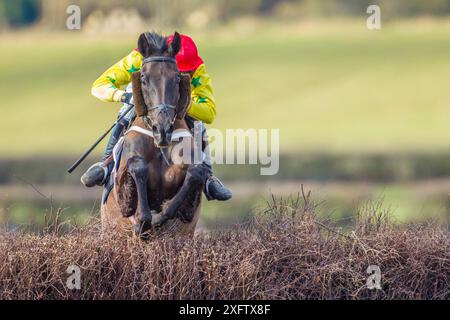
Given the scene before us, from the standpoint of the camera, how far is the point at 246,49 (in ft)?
159

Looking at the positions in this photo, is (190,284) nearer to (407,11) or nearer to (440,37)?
(407,11)

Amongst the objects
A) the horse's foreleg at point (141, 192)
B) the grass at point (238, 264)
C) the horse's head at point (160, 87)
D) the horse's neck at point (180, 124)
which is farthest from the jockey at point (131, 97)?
the grass at point (238, 264)

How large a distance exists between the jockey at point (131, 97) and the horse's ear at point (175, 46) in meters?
0.27

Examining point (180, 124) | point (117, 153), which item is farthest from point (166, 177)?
point (117, 153)

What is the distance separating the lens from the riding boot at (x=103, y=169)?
1051cm

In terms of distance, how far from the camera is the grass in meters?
9.16

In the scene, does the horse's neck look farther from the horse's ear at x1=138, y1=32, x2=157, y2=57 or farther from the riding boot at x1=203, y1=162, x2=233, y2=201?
the horse's ear at x1=138, y1=32, x2=157, y2=57

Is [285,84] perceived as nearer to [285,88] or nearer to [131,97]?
[285,88]

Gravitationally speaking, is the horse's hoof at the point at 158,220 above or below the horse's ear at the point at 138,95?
below

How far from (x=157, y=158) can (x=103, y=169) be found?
777 mm

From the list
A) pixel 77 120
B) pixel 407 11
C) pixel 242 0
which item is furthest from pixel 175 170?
pixel 77 120

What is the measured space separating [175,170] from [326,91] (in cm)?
3788

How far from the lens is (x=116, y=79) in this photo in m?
10.5

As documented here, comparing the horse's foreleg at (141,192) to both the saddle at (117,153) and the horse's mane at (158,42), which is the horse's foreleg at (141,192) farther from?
the horse's mane at (158,42)
